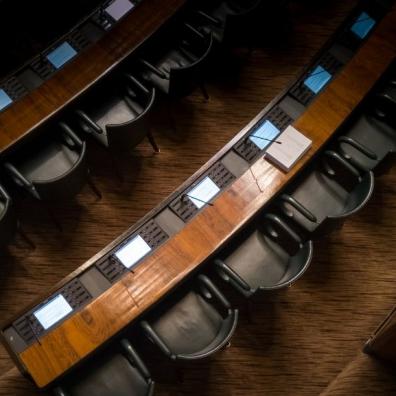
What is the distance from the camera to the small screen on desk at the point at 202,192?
1.43 m

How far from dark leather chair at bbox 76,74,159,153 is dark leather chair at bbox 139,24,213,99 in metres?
0.07

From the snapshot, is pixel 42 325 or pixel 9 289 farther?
pixel 9 289

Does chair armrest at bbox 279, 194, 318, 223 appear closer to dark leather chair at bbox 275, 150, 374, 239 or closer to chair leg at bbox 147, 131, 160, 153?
dark leather chair at bbox 275, 150, 374, 239

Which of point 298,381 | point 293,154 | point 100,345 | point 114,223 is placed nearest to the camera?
point 100,345

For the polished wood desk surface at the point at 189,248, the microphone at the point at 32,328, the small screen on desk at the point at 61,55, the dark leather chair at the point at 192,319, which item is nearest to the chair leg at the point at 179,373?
the dark leather chair at the point at 192,319

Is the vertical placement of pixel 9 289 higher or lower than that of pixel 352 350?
higher

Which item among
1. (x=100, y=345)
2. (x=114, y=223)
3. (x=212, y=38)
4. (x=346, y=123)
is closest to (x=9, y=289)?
(x=114, y=223)

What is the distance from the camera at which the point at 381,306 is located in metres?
1.63

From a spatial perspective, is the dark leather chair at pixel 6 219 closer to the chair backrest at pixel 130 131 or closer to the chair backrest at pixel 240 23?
the chair backrest at pixel 130 131

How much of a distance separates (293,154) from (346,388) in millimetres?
567

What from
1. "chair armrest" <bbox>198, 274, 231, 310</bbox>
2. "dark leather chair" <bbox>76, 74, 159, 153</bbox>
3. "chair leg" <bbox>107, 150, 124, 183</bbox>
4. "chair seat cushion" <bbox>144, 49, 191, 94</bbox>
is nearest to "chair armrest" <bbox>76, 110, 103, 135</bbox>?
"dark leather chair" <bbox>76, 74, 159, 153</bbox>

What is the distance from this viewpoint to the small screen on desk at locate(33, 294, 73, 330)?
4.35 ft

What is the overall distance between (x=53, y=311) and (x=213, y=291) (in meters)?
0.35

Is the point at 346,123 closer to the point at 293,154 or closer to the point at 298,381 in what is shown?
the point at 293,154
